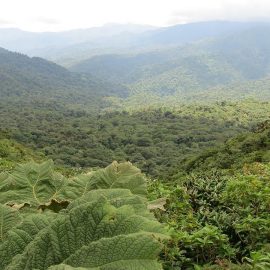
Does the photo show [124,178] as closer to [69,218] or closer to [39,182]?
[39,182]

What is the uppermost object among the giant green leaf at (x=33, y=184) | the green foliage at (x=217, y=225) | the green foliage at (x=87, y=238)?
the green foliage at (x=87, y=238)

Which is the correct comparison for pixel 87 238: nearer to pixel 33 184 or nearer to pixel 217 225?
pixel 33 184

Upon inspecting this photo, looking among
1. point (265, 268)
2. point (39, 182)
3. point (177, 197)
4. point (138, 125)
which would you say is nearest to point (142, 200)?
point (39, 182)

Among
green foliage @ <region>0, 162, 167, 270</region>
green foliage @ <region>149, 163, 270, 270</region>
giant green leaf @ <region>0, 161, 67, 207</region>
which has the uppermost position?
green foliage @ <region>0, 162, 167, 270</region>

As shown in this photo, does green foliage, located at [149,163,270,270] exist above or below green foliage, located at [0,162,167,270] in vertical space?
below

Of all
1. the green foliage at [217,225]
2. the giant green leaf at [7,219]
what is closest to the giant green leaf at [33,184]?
the giant green leaf at [7,219]

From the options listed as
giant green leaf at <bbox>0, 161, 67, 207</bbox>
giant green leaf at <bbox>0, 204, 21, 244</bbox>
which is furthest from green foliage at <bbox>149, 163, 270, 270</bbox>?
giant green leaf at <bbox>0, 204, 21, 244</bbox>

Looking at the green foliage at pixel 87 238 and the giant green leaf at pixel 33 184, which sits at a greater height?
the green foliage at pixel 87 238

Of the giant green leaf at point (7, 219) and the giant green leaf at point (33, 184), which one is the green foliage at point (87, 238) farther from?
the giant green leaf at point (33, 184)

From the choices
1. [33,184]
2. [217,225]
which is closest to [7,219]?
[33,184]

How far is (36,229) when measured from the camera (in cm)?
211

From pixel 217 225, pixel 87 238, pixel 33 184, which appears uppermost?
pixel 87 238

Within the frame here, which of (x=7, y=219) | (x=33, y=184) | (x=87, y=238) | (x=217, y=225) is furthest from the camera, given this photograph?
(x=217, y=225)

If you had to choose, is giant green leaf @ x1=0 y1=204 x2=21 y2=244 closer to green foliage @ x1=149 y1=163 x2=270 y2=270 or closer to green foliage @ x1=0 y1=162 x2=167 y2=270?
green foliage @ x1=0 y1=162 x2=167 y2=270
